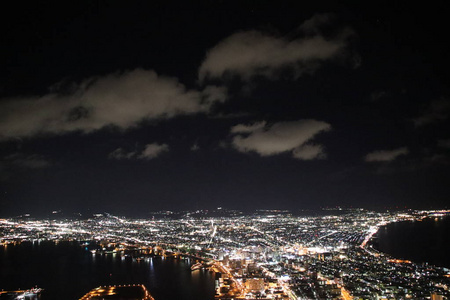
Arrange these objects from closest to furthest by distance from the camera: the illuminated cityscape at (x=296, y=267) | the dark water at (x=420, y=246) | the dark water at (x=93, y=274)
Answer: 1. the illuminated cityscape at (x=296, y=267)
2. the dark water at (x=93, y=274)
3. the dark water at (x=420, y=246)

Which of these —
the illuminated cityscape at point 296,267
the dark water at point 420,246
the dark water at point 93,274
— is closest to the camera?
the illuminated cityscape at point 296,267

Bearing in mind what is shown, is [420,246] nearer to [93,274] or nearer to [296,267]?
[296,267]

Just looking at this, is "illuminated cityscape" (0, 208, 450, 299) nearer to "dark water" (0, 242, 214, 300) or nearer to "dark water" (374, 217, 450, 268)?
"dark water" (0, 242, 214, 300)

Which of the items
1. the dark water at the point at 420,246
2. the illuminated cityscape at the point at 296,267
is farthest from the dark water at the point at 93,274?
the dark water at the point at 420,246

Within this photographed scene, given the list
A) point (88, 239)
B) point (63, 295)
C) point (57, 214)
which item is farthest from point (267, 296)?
point (57, 214)

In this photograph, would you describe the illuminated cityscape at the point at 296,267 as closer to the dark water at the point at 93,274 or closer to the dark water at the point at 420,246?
the dark water at the point at 93,274

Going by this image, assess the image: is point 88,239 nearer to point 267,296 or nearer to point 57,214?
point 267,296

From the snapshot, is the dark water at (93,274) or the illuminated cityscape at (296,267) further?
the dark water at (93,274)

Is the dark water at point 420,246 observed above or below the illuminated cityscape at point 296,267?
below

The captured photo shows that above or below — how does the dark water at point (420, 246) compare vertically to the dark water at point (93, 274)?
below
